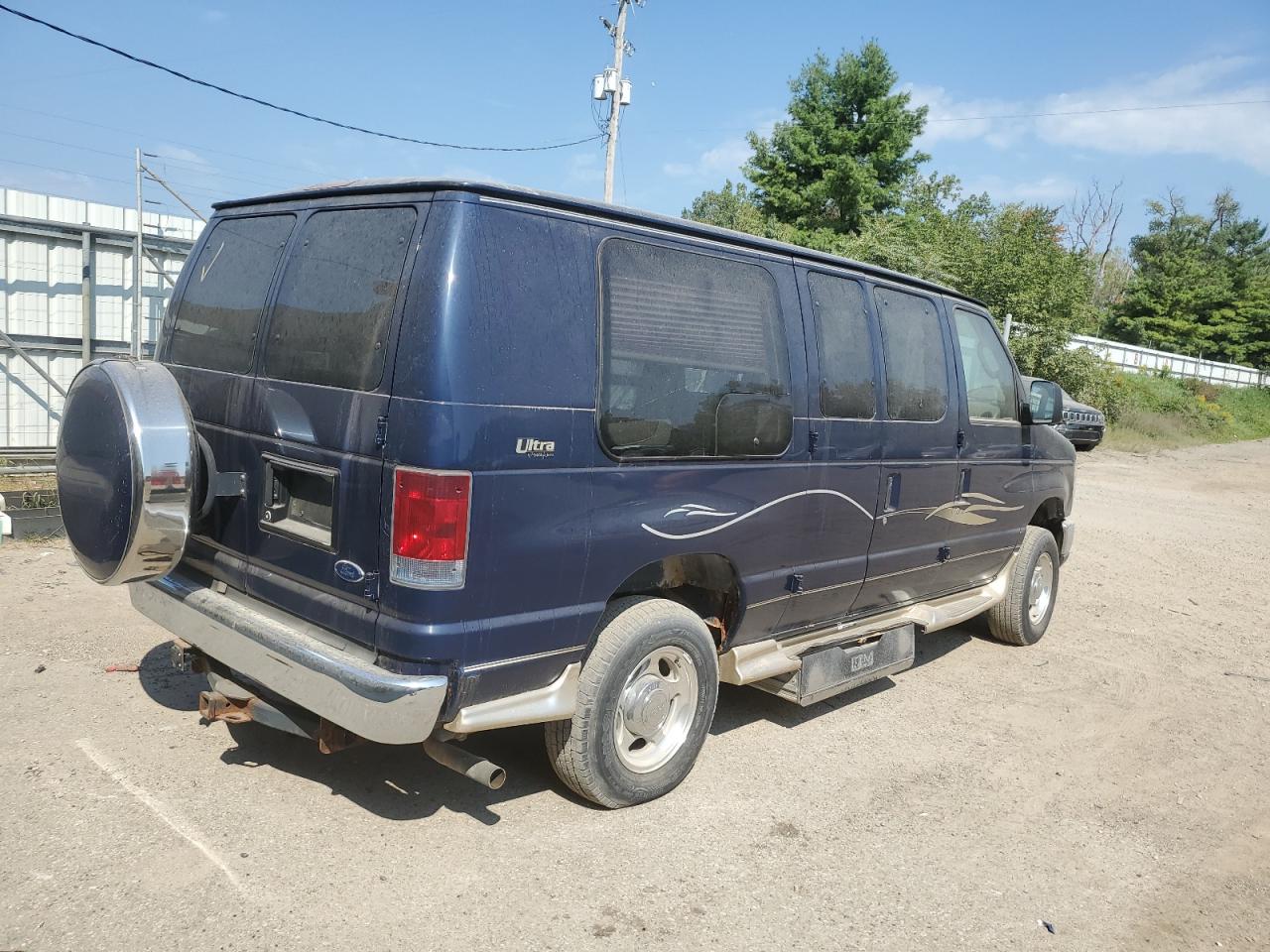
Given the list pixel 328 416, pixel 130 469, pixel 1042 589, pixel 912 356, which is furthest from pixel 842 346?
pixel 1042 589

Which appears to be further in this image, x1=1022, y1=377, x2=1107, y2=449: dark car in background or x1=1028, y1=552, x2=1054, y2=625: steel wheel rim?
x1=1022, y1=377, x2=1107, y2=449: dark car in background

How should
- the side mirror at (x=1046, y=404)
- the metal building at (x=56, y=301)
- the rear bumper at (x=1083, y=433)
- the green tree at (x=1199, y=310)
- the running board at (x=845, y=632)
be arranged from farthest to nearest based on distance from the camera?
the green tree at (x=1199, y=310)
the rear bumper at (x=1083, y=433)
the metal building at (x=56, y=301)
the side mirror at (x=1046, y=404)
the running board at (x=845, y=632)

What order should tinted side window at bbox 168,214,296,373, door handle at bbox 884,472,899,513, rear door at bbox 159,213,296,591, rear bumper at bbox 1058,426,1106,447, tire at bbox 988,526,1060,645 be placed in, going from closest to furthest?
rear door at bbox 159,213,296,591 < tinted side window at bbox 168,214,296,373 < door handle at bbox 884,472,899,513 < tire at bbox 988,526,1060,645 < rear bumper at bbox 1058,426,1106,447

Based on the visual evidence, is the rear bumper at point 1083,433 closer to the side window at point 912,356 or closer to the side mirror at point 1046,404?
the side mirror at point 1046,404

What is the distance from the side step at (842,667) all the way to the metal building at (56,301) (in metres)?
7.74

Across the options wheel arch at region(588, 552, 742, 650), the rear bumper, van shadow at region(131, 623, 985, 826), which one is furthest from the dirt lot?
the rear bumper

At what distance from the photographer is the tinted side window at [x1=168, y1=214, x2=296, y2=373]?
385 cm

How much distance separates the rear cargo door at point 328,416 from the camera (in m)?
3.25

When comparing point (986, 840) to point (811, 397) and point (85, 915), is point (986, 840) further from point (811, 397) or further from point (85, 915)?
point (85, 915)

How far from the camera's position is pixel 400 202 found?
3.40 m

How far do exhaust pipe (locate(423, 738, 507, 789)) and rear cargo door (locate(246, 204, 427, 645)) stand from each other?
53cm

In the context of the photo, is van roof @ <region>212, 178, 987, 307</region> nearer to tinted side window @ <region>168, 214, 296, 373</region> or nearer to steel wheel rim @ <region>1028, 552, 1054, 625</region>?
tinted side window @ <region>168, 214, 296, 373</region>

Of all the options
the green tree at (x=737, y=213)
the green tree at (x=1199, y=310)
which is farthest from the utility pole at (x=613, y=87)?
the green tree at (x=1199, y=310)

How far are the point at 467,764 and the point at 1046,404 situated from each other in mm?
4594
